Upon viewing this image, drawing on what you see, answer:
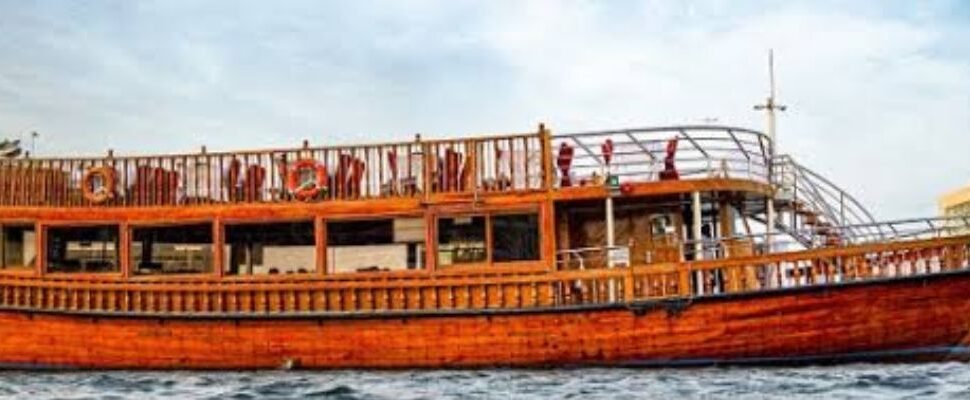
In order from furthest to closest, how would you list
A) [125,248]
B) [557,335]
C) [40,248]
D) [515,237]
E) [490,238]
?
[40,248] → [125,248] → [515,237] → [490,238] → [557,335]

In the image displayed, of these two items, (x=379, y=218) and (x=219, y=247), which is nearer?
(x=379, y=218)

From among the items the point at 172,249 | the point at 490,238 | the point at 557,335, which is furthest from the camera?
the point at 172,249

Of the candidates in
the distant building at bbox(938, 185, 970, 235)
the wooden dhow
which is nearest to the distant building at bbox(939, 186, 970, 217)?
the distant building at bbox(938, 185, 970, 235)

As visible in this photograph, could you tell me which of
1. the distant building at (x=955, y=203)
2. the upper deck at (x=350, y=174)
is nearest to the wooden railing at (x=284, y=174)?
the upper deck at (x=350, y=174)

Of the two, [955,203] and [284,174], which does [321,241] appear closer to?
[284,174]

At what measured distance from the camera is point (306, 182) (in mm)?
20312

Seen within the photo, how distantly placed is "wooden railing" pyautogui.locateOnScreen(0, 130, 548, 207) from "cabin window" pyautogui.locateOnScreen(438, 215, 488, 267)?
473 millimetres

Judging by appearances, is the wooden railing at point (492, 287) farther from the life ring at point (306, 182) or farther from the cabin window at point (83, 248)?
the life ring at point (306, 182)

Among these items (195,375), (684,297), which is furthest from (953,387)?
(195,375)

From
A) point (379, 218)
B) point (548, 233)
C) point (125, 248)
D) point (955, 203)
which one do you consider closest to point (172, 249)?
point (125, 248)

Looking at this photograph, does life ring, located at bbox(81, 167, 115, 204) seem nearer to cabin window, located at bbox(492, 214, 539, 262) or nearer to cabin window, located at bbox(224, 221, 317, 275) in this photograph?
cabin window, located at bbox(224, 221, 317, 275)

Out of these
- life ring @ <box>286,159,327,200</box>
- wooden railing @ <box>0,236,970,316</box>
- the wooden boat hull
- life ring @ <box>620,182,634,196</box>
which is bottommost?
the wooden boat hull

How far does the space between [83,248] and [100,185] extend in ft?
3.41

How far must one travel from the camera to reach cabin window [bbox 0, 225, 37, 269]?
69.1 ft
